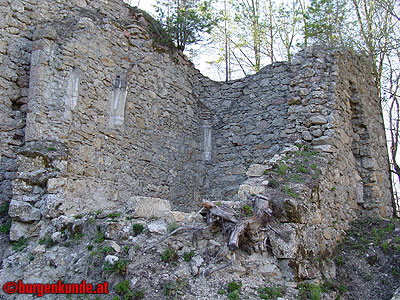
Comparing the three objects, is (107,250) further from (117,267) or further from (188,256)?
(188,256)

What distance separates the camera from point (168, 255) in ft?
14.1

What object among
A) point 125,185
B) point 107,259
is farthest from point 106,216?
point 125,185

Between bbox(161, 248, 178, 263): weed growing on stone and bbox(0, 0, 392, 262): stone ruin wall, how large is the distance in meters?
1.46

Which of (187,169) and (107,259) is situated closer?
(107,259)

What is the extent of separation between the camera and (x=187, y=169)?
864cm

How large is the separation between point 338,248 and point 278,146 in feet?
8.32

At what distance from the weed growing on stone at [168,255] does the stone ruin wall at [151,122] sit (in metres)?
1.46

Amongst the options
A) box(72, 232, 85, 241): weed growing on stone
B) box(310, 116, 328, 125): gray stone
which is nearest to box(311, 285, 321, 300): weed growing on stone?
box(72, 232, 85, 241): weed growing on stone

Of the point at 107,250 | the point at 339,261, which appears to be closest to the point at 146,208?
the point at 107,250

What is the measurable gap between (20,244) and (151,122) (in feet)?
11.1

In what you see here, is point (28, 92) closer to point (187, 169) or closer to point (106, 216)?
point (106, 216)

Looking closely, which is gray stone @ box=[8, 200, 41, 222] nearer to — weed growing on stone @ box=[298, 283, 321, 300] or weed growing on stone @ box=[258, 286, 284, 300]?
weed growing on stone @ box=[258, 286, 284, 300]

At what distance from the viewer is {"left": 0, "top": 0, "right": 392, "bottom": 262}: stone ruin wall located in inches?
233

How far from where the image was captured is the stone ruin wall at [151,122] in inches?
233
